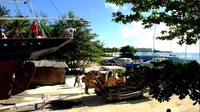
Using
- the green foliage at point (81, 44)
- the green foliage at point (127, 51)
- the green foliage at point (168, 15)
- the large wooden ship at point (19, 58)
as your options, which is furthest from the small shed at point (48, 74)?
the green foliage at point (127, 51)

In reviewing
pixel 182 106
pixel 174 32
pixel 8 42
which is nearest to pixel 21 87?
pixel 8 42

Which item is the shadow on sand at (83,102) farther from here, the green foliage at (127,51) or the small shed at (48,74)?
the green foliage at (127,51)

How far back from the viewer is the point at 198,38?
7.64 m

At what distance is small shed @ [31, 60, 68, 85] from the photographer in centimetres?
3164

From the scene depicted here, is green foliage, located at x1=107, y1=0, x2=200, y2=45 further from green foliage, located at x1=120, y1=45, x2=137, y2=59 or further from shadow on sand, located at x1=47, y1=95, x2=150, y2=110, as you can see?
green foliage, located at x1=120, y1=45, x2=137, y2=59

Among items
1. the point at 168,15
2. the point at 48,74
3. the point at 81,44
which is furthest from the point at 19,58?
the point at 81,44

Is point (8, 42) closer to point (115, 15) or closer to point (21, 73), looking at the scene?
point (21, 73)

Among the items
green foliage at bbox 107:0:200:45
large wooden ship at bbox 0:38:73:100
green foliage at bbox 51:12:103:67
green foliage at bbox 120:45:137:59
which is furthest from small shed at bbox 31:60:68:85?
green foliage at bbox 120:45:137:59

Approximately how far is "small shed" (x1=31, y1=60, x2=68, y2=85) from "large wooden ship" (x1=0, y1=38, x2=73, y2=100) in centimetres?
1438

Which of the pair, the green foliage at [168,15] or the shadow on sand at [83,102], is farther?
the shadow on sand at [83,102]

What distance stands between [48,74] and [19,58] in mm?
15273

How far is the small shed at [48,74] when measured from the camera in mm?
31641

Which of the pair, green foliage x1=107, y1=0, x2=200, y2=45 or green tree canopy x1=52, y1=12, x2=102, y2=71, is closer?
green foliage x1=107, y1=0, x2=200, y2=45

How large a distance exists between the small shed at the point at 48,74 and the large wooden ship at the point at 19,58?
47.2 feet
